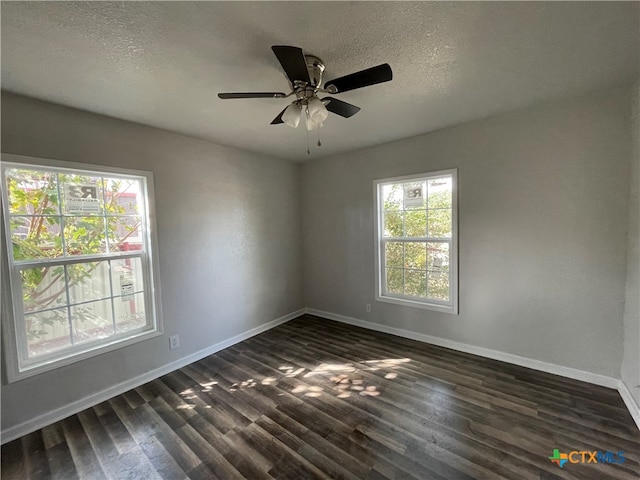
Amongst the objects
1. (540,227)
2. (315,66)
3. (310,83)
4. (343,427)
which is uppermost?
(315,66)

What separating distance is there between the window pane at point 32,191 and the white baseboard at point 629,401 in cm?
458

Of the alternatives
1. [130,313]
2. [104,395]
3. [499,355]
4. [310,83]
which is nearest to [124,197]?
[130,313]

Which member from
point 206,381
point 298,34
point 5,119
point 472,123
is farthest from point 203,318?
point 472,123

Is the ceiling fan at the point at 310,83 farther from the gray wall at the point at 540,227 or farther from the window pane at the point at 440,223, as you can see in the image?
the window pane at the point at 440,223

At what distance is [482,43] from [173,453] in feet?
10.4

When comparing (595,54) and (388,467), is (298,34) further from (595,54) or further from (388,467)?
(388,467)

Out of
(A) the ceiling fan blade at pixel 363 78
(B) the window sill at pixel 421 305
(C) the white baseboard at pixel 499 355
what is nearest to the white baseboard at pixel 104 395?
(C) the white baseboard at pixel 499 355

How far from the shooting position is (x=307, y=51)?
5.20ft

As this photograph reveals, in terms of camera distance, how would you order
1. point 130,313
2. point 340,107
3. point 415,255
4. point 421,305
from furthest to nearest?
point 415,255
point 421,305
point 130,313
point 340,107

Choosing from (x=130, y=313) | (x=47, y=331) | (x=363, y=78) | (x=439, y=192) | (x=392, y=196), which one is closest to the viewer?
(x=363, y=78)

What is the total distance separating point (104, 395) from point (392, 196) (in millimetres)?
3622

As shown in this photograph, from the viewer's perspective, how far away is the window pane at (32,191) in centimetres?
195

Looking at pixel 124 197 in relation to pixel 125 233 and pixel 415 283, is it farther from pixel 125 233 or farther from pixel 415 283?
pixel 415 283

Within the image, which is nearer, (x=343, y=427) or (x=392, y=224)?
(x=343, y=427)
